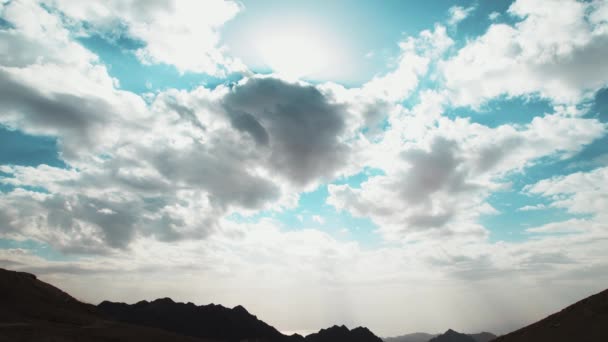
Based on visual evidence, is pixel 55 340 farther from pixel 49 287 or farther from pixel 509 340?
pixel 509 340

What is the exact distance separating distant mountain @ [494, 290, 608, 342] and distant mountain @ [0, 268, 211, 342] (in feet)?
222

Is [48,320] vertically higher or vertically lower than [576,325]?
lower

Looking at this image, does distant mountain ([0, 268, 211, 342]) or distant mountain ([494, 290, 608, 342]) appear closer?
distant mountain ([494, 290, 608, 342])

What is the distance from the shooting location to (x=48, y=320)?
70688mm

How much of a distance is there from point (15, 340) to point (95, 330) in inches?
674

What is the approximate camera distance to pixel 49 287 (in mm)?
100062

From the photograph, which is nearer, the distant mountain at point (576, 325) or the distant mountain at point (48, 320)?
the distant mountain at point (576, 325)

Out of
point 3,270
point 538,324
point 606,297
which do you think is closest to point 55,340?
point 3,270

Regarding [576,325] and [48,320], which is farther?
[48,320]

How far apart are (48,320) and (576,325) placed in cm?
9418

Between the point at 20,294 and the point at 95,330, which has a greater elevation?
the point at 20,294

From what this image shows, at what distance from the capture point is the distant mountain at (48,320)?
53.6m

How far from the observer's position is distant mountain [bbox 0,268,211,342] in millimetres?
53594

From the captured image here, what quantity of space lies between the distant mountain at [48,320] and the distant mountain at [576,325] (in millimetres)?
67614
